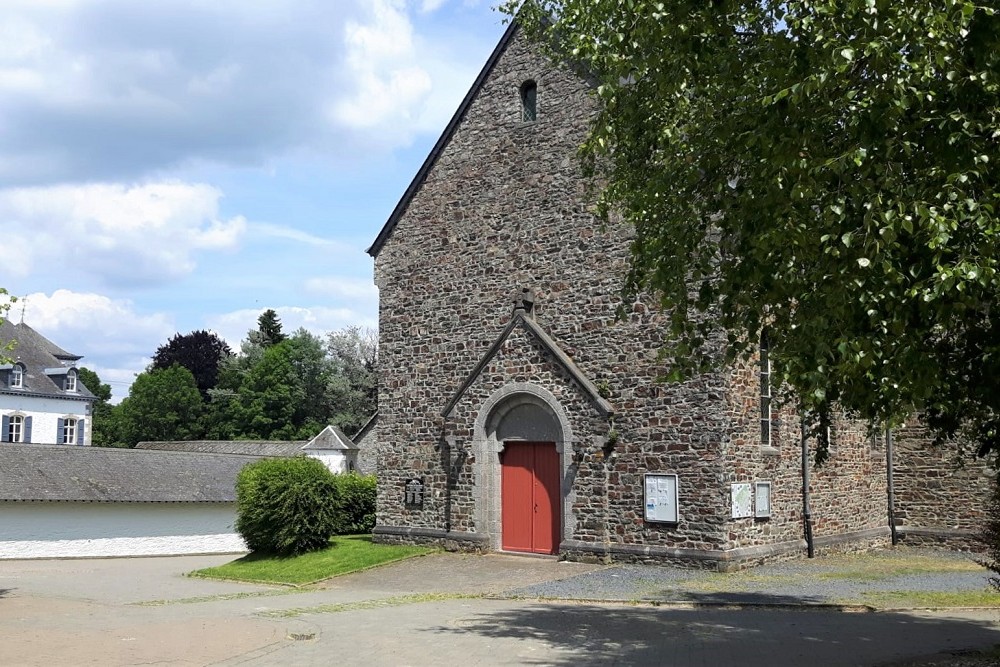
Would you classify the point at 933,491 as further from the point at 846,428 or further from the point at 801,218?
the point at 801,218

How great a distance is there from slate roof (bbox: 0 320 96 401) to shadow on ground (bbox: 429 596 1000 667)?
58764mm

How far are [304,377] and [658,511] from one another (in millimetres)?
61854

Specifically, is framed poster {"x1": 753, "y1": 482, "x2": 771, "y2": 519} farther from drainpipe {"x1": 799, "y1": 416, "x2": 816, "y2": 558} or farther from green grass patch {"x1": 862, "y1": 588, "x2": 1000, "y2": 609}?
green grass patch {"x1": 862, "y1": 588, "x2": 1000, "y2": 609}

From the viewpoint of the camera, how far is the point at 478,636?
12289 millimetres

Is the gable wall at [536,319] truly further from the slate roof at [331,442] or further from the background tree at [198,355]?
the background tree at [198,355]

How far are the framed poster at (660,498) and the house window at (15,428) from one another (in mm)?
55740

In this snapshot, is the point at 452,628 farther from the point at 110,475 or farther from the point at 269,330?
the point at 269,330

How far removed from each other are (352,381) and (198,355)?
1925cm

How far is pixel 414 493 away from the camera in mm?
22516

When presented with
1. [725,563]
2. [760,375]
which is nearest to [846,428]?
[760,375]

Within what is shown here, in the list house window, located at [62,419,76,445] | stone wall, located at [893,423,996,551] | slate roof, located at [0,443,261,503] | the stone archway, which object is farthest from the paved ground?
house window, located at [62,419,76,445]

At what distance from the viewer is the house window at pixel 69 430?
220ft

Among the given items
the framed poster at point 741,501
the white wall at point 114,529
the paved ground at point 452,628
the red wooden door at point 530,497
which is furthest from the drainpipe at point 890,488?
the white wall at point 114,529

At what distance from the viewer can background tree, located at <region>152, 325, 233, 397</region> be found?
8562cm
